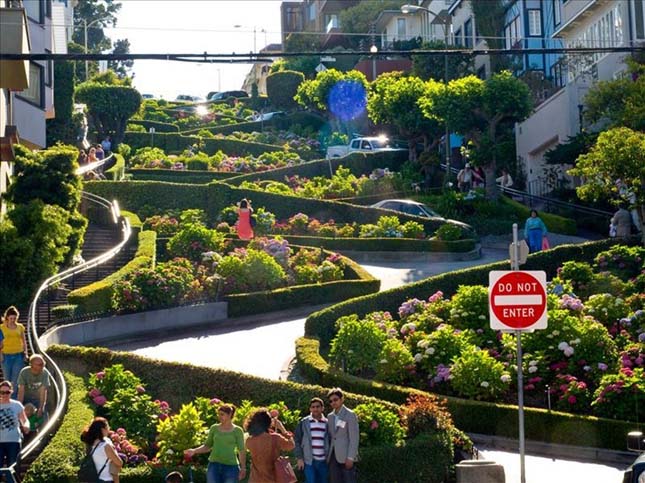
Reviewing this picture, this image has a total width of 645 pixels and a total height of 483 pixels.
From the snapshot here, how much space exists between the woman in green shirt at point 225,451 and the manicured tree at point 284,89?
81852mm

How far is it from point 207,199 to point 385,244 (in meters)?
8.41

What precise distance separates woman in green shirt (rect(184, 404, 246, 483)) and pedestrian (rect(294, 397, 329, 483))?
81cm

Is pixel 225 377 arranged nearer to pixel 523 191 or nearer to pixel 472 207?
pixel 472 207

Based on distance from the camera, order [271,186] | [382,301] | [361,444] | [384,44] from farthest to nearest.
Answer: [384,44]
[271,186]
[382,301]
[361,444]

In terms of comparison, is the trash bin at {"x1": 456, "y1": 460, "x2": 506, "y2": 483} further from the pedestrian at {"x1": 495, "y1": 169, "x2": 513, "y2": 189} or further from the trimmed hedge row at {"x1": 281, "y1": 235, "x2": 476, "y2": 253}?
the pedestrian at {"x1": 495, "y1": 169, "x2": 513, "y2": 189}

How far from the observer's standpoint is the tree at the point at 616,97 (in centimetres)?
3978

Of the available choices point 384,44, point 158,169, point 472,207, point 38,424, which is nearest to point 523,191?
point 472,207

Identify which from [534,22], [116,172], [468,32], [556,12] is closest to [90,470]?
[116,172]

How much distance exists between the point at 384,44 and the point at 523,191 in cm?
4842

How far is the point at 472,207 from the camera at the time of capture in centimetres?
4500

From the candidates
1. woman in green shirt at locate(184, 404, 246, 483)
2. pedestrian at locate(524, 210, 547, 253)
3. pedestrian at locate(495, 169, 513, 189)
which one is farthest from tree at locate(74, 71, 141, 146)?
woman in green shirt at locate(184, 404, 246, 483)

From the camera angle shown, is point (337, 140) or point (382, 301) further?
point (337, 140)

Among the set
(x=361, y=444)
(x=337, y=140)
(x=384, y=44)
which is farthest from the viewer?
(x=384, y=44)

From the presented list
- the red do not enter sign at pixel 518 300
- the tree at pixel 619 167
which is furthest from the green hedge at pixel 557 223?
the red do not enter sign at pixel 518 300
